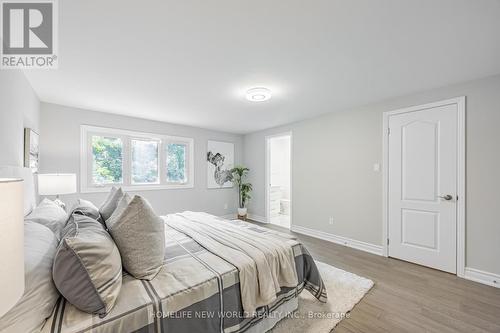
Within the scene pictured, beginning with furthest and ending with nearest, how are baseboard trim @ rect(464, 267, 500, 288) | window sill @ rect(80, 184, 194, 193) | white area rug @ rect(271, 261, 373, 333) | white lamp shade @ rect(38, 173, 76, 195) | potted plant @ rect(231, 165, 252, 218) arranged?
1. potted plant @ rect(231, 165, 252, 218)
2. window sill @ rect(80, 184, 194, 193)
3. white lamp shade @ rect(38, 173, 76, 195)
4. baseboard trim @ rect(464, 267, 500, 288)
5. white area rug @ rect(271, 261, 373, 333)

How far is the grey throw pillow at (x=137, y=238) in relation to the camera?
51.4 inches

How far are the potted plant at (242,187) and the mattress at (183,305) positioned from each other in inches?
143

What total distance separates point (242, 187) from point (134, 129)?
9.33 feet

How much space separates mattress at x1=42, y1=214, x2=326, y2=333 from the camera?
1.00 m

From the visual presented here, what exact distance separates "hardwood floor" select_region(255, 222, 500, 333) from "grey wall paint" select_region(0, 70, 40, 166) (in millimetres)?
3253

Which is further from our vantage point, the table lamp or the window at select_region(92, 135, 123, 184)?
the window at select_region(92, 135, 123, 184)

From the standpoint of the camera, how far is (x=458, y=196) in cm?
263

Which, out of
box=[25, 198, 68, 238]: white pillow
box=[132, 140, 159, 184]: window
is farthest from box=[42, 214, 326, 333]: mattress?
box=[132, 140, 159, 184]: window

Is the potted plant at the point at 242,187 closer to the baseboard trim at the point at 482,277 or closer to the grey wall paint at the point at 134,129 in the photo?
the grey wall paint at the point at 134,129

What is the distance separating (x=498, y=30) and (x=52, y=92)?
15.9 ft

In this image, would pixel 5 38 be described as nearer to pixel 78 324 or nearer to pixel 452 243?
pixel 78 324

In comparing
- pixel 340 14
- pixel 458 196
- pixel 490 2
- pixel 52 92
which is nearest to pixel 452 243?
pixel 458 196

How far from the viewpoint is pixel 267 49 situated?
1905 millimetres

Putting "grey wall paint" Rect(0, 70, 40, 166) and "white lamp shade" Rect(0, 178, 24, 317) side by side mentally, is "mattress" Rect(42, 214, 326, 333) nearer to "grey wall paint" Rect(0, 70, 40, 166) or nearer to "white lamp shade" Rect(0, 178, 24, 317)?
"white lamp shade" Rect(0, 178, 24, 317)
